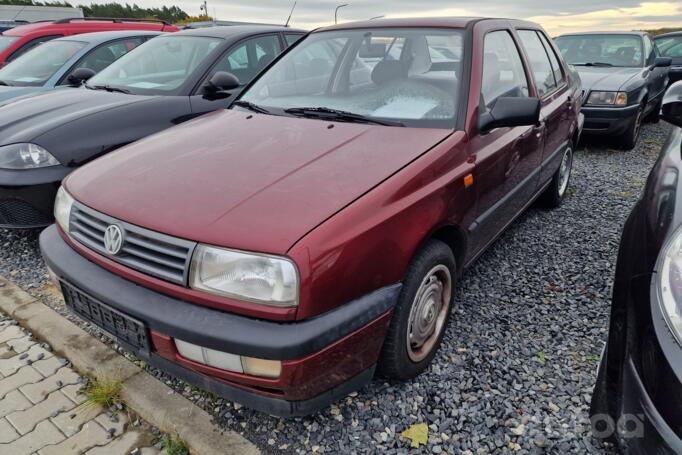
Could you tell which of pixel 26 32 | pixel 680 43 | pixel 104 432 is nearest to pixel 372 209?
pixel 104 432

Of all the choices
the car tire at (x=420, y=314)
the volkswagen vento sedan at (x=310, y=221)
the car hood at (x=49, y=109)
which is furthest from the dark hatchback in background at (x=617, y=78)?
the car hood at (x=49, y=109)

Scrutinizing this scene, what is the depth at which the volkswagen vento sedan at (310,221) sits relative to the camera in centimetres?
149

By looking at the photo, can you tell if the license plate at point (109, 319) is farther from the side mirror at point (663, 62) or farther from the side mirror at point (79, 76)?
the side mirror at point (663, 62)

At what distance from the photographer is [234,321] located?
4.90 ft

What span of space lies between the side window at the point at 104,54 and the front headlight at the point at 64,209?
3698mm

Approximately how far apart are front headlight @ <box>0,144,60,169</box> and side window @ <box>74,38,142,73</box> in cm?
249

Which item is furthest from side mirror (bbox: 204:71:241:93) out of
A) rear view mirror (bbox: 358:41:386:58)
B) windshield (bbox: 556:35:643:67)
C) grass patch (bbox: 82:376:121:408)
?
windshield (bbox: 556:35:643:67)

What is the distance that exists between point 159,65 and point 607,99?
5048 millimetres

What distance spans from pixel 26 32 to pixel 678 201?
7.77 meters

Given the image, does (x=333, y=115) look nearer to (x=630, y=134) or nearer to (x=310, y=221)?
(x=310, y=221)

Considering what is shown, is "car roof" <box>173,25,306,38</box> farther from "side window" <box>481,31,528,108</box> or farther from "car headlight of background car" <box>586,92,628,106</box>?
"car headlight of background car" <box>586,92,628,106</box>

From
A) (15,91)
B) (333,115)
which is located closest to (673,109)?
(333,115)

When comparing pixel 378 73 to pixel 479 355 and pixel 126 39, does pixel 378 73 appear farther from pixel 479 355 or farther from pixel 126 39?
pixel 126 39

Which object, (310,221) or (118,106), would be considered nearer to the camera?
(310,221)
